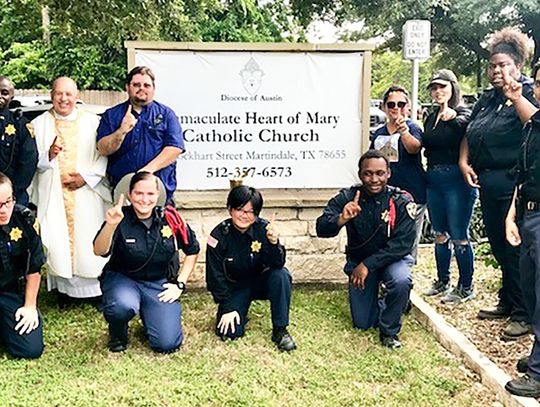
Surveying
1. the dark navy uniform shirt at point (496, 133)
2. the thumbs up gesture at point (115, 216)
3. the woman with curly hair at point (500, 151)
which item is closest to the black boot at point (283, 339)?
the thumbs up gesture at point (115, 216)

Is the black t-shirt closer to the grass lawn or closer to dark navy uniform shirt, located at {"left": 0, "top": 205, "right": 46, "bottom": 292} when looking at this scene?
the grass lawn

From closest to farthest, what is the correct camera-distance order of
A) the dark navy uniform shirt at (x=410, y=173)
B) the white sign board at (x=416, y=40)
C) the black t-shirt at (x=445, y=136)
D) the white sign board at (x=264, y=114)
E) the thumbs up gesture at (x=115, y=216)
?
the thumbs up gesture at (x=115, y=216) → the black t-shirt at (x=445, y=136) → the dark navy uniform shirt at (x=410, y=173) → the white sign board at (x=264, y=114) → the white sign board at (x=416, y=40)

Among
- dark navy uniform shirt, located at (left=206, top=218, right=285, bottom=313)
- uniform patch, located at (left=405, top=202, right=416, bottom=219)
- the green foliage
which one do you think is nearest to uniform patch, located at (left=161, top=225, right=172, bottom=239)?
dark navy uniform shirt, located at (left=206, top=218, right=285, bottom=313)

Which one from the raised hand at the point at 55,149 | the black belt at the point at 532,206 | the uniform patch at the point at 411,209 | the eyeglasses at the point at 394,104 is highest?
the eyeglasses at the point at 394,104

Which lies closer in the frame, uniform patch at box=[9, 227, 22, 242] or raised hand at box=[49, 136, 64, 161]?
uniform patch at box=[9, 227, 22, 242]

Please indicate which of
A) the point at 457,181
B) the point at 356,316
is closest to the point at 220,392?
the point at 356,316

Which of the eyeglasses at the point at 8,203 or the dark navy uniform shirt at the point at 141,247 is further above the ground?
the eyeglasses at the point at 8,203

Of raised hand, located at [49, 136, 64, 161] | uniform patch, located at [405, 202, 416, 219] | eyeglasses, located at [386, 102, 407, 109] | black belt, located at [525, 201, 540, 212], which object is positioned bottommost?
uniform patch, located at [405, 202, 416, 219]

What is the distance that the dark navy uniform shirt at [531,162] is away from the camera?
3082mm

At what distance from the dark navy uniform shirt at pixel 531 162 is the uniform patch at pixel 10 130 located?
2.80 meters

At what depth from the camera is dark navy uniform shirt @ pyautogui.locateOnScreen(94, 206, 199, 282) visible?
11.9ft

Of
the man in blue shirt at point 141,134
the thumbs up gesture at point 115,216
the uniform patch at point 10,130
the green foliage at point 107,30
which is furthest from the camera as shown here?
the green foliage at point 107,30

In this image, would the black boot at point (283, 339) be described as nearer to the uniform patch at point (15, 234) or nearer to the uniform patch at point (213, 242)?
the uniform patch at point (213, 242)

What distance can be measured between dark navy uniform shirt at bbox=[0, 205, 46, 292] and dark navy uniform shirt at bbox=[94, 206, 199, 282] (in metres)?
0.38
